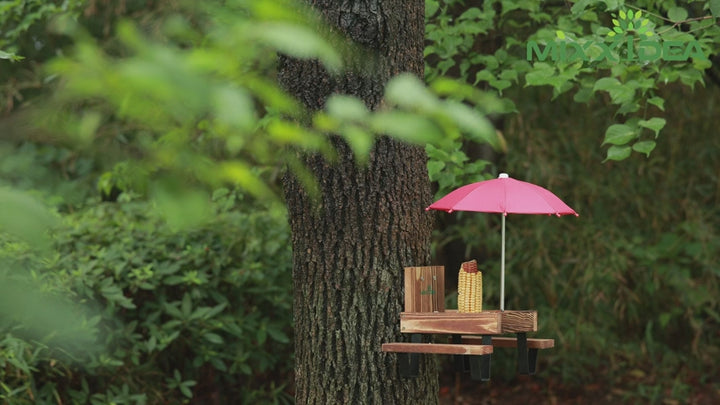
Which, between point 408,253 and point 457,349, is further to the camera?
point 408,253

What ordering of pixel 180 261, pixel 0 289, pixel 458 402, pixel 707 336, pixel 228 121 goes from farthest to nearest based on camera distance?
pixel 707 336, pixel 458 402, pixel 180 261, pixel 0 289, pixel 228 121

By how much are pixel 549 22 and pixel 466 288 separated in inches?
91.6

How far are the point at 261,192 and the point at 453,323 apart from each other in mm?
2037

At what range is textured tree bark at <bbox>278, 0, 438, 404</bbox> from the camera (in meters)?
3.30

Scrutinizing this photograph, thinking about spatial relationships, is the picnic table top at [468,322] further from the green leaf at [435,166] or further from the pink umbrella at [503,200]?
the green leaf at [435,166]

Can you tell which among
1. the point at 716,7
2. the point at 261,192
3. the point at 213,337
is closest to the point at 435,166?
the point at 716,7

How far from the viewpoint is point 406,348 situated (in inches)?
125

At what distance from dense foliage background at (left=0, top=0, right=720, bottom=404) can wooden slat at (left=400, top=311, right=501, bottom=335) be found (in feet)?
2.06

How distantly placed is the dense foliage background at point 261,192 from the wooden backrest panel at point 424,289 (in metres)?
0.48

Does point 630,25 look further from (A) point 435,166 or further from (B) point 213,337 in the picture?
(B) point 213,337

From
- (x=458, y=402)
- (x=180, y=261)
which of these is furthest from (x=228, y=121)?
(x=458, y=402)

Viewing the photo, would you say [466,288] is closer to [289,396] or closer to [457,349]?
[457,349]

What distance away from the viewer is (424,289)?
328 cm

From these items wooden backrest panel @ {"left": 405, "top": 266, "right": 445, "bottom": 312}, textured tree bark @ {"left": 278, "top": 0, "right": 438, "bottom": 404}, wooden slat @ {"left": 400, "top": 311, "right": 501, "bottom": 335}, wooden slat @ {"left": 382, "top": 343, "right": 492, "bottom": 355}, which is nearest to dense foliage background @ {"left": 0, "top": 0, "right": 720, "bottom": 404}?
textured tree bark @ {"left": 278, "top": 0, "right": 438, "bottom": 404}
